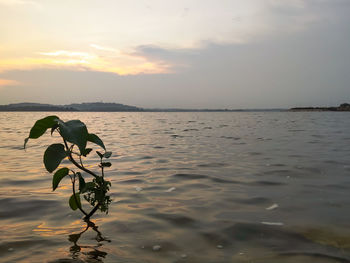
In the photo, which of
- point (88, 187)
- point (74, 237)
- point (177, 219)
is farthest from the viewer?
point (177, 219)

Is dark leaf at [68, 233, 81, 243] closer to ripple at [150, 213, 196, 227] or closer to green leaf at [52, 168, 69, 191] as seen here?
green leaf at [52, 168, 69, 191]

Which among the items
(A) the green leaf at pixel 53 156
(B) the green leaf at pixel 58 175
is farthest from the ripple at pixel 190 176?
(A) the green leaf at pixel 53 156

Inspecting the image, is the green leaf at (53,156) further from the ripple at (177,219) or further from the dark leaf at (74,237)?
the ripple at (177,219)

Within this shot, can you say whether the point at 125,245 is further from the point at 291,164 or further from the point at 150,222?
the point at 291,164

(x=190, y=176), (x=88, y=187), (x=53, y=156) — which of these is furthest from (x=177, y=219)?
(x=190, y=176)

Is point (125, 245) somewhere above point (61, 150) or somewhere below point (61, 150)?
below

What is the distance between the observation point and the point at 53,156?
3.20 m

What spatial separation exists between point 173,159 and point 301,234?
717 cm

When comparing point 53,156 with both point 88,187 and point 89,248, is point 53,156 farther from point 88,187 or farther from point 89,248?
point 89,248

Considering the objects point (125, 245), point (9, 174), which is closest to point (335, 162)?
point (125, 245)

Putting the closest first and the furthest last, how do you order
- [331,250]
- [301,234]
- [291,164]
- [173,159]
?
[331,250] < [301,234] < [291,164] < [173,159]

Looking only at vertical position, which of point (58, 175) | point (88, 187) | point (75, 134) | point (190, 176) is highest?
point (75, 134)

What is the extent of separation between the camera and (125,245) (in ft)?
11.4

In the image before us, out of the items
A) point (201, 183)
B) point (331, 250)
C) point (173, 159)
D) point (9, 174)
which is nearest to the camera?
point (331, 250)
